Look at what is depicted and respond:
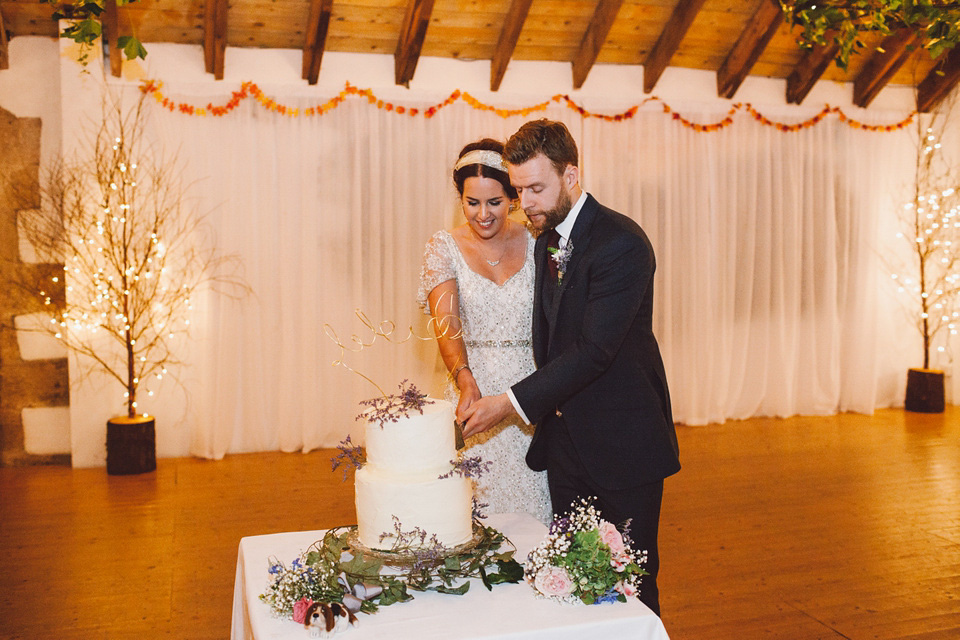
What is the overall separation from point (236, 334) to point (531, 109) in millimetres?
2842

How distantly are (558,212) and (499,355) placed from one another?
0.79 metres

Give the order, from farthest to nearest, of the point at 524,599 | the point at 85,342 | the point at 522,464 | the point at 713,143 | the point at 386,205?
the point at 713,143, the point at 386,205, the point at 85,342, the point at 522,464, the point at 524,599

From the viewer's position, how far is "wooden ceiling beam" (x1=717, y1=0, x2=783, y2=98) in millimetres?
6260

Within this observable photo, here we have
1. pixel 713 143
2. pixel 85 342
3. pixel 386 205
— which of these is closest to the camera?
pixel 85 342

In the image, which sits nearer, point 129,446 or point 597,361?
point 597,361

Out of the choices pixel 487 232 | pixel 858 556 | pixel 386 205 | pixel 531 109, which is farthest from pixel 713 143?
pixel 487 232

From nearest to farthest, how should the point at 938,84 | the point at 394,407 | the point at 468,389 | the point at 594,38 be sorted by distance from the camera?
the point at 394,407 → the point at 468,389 → the point at 594,38 → the point at 938,84

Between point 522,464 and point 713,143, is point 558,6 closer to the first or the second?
point 713,143

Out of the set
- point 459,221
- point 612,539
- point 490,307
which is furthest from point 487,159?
point 459,221

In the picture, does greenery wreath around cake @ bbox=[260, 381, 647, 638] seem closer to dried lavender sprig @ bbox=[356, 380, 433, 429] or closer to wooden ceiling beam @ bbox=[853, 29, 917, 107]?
dried lavender sprig @ bbox=[356, 380, 433, 429]

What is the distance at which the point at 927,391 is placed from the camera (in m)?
7.48

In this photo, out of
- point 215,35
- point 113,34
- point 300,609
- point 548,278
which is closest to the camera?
point 300,609

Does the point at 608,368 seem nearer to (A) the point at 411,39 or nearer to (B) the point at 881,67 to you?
(A) the point at 411,39

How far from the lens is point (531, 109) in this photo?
6543 mm
